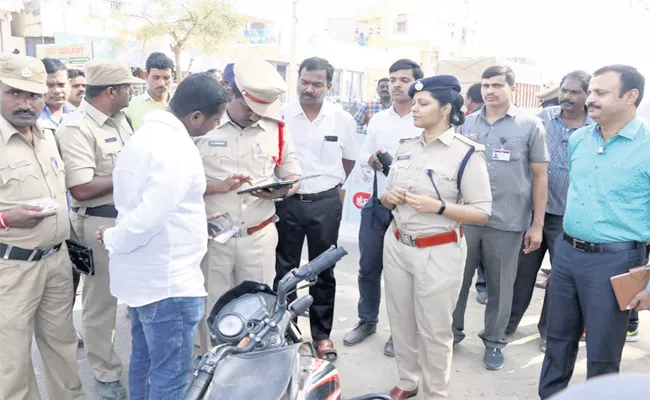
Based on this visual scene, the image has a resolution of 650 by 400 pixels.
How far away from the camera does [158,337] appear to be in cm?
231

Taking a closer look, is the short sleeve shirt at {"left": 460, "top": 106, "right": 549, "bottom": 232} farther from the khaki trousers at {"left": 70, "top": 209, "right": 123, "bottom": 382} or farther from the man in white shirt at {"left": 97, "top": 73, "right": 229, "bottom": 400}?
the khaki trousers at {"left": 70, "top": 209, "right": 123, "bottom": 382}

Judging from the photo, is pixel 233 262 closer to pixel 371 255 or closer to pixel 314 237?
pixel 314 237

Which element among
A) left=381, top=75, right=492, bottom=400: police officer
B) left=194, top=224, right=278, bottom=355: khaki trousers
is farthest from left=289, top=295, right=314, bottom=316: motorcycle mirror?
left=194, top=224, right=278, bottom=355: khaki trousers

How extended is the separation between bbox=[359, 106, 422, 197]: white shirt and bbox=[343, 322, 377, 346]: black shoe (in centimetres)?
112

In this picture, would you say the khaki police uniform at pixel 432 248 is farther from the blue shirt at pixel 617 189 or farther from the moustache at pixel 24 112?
the moustache at pixel 24 112

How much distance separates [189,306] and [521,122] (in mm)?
2613

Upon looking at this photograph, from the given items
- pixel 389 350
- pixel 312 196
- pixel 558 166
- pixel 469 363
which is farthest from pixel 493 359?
pixel 312 196

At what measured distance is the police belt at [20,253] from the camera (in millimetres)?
2609

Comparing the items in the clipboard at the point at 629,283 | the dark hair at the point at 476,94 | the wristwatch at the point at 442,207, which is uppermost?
the dark hair at the point at 476,94

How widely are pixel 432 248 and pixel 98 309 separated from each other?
213 cm

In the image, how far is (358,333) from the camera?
4.15m

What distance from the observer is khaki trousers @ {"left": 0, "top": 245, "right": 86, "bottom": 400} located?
262cm

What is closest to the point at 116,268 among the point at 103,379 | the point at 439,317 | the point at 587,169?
the point at 103,379

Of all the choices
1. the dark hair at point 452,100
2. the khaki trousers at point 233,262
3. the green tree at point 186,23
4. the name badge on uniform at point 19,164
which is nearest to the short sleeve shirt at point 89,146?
the name badge on uniform at point 19,164
